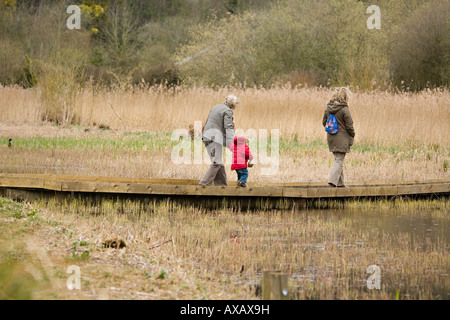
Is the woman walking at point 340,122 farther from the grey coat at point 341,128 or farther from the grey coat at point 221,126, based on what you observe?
the grey coat at point 221,126

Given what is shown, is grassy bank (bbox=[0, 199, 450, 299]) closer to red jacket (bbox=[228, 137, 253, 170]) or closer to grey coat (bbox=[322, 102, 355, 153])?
red jacket (bbox=[228, 137, 253, 170])

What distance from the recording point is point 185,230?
8.48 metres

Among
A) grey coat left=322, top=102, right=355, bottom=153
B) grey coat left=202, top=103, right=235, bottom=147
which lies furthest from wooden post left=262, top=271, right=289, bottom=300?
grey coat left=322, top=102, right=355, bottom=153

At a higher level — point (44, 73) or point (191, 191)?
point (44, 73)

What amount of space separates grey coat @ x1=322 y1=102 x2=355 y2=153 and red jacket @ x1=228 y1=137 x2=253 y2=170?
1.39 m

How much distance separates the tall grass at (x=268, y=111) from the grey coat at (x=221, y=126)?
8378 mm

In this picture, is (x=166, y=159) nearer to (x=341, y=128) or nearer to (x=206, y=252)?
(x=341, y=128)

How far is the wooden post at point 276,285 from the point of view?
4.78 meters

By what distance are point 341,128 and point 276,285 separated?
5983mm

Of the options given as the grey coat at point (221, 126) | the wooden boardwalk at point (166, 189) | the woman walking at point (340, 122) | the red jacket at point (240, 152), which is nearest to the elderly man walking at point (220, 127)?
the grey coat at point (221, 126)

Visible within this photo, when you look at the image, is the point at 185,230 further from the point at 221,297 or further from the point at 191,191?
the point at 221,297

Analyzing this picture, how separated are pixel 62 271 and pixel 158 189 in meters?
4.41

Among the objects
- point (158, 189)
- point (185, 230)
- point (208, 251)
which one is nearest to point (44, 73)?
point (158, 189)

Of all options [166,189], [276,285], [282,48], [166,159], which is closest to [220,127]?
[166,189]
